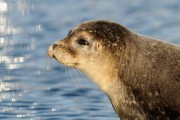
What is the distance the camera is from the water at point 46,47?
16.5 m

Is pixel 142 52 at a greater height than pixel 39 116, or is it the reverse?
pixel 142 52

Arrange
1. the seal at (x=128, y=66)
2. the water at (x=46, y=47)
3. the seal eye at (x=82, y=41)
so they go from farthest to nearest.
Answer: the water at (x=46, y=47) → the seal eye at (x=82, y=41) → the seal at (x=128, y=66)

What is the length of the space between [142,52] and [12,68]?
6.49 meters

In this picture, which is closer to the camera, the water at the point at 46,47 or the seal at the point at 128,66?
the seal at the point at 128,66

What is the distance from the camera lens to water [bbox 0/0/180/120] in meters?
16.5

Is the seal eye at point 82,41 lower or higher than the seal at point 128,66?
higher

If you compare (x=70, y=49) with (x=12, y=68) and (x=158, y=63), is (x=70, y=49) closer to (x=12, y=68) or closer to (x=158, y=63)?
(x=158, y=63)

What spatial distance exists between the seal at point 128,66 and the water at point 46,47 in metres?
2.56

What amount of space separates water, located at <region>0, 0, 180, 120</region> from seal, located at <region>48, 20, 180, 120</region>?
2.56 metres

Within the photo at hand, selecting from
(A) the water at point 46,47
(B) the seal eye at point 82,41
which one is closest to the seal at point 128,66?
(B) the seal eye at point 82,41

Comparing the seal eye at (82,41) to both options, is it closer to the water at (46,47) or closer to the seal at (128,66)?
the seal at (128,66)

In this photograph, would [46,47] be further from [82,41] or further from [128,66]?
[128,66]

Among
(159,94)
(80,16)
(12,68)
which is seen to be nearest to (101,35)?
(159,94)

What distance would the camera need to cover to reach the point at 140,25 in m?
23.2
